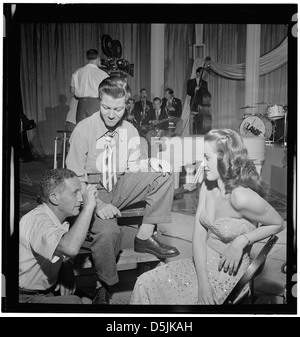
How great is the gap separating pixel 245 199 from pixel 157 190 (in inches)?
17.5

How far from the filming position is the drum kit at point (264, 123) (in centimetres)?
245

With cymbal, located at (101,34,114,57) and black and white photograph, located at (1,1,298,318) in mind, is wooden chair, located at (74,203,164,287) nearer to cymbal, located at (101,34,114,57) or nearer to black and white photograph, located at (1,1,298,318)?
black and white photograph, located at (1,1,298,318)

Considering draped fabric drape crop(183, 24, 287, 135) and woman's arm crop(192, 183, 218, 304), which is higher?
draped fabric drape crop(183, 24, 287, 135)

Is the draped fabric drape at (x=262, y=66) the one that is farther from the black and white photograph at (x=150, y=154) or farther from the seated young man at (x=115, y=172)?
the seated young man at (x=115, y=172)

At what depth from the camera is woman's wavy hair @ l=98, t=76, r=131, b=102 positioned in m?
2.45

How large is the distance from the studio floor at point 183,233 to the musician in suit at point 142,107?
45cm

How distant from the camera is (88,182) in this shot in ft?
8.05

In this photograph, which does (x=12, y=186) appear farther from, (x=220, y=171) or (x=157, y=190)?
(x=220, y=171)

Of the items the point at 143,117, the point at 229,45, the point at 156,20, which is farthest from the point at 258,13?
the point at 143,117

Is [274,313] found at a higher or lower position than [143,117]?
lower

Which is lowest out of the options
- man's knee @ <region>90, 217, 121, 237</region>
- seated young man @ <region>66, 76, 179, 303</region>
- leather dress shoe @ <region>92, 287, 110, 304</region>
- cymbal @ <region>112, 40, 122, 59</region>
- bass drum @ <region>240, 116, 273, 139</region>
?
leather dress shoe @ <region>92, 287, 110, 304</region>

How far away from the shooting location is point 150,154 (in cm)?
248

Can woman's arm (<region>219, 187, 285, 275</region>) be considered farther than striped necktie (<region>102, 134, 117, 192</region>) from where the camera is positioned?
No

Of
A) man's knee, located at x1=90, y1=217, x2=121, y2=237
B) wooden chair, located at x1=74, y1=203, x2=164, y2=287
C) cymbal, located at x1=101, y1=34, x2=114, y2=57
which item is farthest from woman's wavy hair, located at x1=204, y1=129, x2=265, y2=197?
cymbal, located at x1=101, y1=34, x2=114, y2=57
